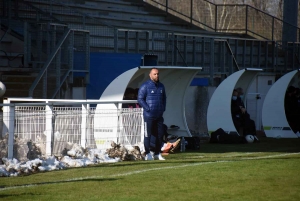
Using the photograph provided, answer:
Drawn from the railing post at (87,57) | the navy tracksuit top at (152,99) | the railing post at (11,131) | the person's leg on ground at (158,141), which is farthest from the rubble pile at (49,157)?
the railing post at (87,57)

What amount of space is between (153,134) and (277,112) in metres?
8.41

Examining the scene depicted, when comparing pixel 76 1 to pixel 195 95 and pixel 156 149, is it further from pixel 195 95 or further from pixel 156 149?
pixel 156 149

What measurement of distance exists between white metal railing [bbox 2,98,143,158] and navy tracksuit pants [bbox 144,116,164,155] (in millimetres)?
327

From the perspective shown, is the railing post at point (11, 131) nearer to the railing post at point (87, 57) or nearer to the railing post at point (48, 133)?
the railing post at point (48, 133)

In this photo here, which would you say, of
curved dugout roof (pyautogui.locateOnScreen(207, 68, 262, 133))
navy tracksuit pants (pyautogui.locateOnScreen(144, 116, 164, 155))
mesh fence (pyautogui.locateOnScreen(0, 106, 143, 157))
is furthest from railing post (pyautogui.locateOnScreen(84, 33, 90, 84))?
navy tracksuit pants (pyautogui.locateOnScreen(144, 116, 164, 155))

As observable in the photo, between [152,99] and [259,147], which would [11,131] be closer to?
[152,99]

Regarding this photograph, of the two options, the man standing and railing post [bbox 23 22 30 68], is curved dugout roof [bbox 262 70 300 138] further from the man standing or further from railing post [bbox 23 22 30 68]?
the man standing

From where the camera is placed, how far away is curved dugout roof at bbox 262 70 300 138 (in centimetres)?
2236

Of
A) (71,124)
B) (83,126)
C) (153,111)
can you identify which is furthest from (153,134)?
(71,124)

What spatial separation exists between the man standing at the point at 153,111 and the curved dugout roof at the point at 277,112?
807 centimetres

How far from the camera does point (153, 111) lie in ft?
48.9

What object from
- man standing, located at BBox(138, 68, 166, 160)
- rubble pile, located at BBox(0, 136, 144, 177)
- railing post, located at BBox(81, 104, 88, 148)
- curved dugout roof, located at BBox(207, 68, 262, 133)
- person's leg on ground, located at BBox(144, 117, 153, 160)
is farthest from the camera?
curved dugout roof, located at BBox(207, 68, 262, 133)

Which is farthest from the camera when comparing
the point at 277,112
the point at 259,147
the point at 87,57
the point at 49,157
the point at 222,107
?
the point at 277,112

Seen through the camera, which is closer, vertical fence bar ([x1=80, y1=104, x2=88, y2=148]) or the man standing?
vertical fence bar ([x1=80, y1=104, x2=88, y2=148])
